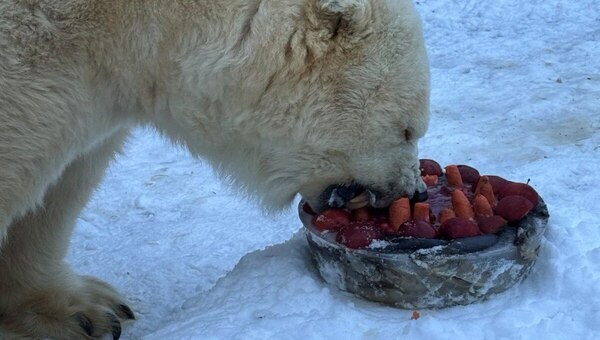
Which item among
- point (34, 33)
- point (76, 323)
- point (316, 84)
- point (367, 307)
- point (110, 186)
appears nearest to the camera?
point (34, 33)

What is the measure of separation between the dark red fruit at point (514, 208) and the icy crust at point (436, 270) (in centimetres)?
3

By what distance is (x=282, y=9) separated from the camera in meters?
2.35

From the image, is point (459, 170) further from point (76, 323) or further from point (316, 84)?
point (76, 323)

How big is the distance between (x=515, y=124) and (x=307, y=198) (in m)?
2.50

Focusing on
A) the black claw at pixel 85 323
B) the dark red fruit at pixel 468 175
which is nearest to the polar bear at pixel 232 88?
the dark red fruit at pixel 468 175

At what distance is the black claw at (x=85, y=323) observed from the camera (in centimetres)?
305

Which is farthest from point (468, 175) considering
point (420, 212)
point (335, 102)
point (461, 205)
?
point (335, 102)

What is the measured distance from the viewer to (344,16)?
2336 mm

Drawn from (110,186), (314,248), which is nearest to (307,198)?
(314,248)

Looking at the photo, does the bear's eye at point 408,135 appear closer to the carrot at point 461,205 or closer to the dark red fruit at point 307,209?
the carrot at point 461,205

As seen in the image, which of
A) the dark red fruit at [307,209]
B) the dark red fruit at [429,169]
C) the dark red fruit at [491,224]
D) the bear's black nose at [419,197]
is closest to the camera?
the dark red fruit at [491,224]

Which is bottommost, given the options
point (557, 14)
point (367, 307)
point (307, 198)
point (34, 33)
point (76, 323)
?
point (557, 14)

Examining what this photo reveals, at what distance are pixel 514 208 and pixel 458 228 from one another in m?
0.22

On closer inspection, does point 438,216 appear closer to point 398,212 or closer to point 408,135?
point 398,212
